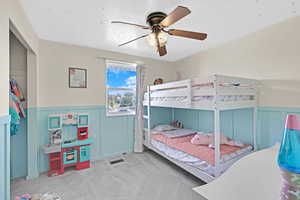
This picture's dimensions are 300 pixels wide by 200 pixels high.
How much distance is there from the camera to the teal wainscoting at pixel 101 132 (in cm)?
258

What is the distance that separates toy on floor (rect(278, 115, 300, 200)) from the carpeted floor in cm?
165

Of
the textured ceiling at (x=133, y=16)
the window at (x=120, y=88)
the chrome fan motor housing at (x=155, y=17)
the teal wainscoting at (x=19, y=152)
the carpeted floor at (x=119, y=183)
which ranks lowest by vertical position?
the carpeted floor at (x=119, y=183)

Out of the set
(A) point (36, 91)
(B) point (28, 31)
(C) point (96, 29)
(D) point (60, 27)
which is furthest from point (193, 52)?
(A) point (36, 91)

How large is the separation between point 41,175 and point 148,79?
9.61 ft

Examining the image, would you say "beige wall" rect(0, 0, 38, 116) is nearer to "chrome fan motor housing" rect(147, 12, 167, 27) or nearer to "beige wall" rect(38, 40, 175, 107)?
"beige wall" rect(38, 40, 175, 107)

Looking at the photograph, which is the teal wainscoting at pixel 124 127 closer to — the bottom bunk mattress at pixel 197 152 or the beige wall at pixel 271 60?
the beige wall at pixel 271 60

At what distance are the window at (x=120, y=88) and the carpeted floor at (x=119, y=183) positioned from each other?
1.27 meters

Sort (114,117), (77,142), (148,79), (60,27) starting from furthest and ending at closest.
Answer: (148,79), (114,117), (77,142), (60,27)

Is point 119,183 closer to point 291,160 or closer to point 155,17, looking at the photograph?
point 291,160

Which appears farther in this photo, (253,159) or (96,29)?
A: (96,29)

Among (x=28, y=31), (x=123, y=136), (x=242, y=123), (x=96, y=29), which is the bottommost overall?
(x=123, y=136)

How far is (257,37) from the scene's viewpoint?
2291 millimetres

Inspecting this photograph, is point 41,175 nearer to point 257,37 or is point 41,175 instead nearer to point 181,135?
point 181,135

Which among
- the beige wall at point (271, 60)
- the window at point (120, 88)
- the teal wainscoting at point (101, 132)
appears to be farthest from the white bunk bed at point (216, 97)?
the teal wainscoting at point (101, 132)
